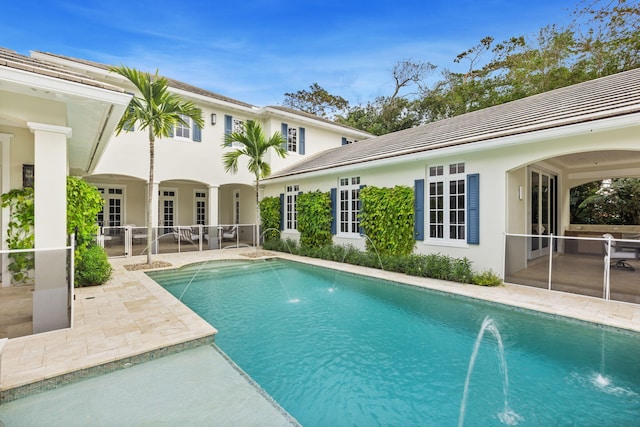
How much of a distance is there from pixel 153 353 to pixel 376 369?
9.57 feet

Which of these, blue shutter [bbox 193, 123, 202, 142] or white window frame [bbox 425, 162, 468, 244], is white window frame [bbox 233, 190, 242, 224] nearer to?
blue shutter [bbox 193, 123, 202, 142]

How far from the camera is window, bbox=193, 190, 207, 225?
19.7m

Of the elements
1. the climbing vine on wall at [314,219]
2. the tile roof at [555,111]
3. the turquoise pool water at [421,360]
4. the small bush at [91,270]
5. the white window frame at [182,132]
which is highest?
the white window frame at [182,132]

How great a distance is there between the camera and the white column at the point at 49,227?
4.61m

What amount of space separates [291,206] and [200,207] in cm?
768

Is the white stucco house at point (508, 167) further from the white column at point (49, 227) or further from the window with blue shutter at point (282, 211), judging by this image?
the white column at point (49, 227)

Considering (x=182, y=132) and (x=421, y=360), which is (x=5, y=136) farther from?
(x=182, y=132)

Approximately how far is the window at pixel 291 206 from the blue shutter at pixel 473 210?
801 cm

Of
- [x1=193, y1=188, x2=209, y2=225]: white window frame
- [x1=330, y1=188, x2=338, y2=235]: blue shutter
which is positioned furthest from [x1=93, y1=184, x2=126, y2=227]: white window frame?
[x1=330, y1=188, x2=338, y2=235]: blue shutter

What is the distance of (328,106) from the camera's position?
106 feet

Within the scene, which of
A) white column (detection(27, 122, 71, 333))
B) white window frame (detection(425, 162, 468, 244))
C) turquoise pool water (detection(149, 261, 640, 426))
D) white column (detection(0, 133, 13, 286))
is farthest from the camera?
white window frame (detection(425, 162, 468, 244))

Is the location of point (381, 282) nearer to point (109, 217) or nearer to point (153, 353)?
point (153, 353)

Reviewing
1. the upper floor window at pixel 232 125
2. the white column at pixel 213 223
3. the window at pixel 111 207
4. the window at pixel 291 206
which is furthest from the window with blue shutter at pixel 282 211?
the window at pixel 111 207

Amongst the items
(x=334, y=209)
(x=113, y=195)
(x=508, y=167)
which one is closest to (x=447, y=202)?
(x=508, y=167)
